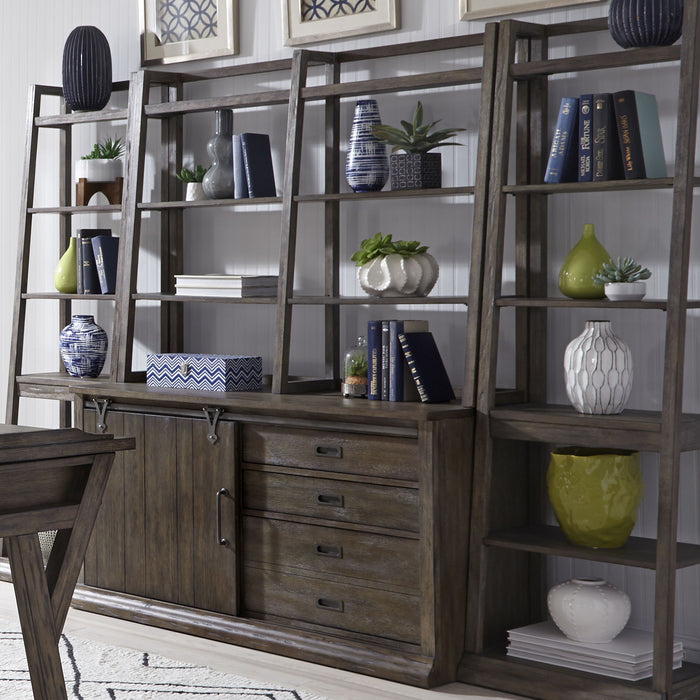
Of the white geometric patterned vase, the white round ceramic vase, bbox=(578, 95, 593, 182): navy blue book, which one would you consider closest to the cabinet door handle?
the white round ceramic vase

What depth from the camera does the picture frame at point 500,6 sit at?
140 inches

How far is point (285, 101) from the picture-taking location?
3879mm

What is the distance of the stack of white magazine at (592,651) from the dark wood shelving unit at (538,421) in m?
0.03

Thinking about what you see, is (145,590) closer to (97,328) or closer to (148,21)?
(97,328)

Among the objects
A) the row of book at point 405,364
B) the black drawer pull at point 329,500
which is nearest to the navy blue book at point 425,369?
the row of book at point 405,364

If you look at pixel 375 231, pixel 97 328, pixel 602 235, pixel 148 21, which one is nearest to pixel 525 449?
pixel 602 235

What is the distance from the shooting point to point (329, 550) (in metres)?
3.52

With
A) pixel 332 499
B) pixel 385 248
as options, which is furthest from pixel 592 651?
pixel 385 248

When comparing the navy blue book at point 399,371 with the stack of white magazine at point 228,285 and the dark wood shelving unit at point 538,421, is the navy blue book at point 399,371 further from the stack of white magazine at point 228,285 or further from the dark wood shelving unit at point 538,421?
the stack of white magazine at point 228,285

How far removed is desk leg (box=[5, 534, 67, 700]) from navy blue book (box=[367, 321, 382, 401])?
1324 mm

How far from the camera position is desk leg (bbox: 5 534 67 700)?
2529 millimetres

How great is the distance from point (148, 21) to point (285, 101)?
1046mm

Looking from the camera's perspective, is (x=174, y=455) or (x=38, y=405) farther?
(x=38, y=405)

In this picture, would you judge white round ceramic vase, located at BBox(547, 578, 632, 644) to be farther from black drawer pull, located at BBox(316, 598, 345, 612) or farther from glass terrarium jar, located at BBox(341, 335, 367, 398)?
glass terrarium jar, located at BBox(341, 335, 367, 398)
